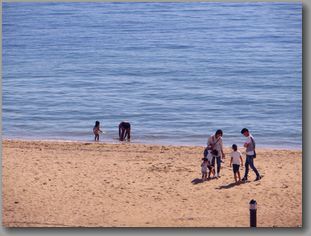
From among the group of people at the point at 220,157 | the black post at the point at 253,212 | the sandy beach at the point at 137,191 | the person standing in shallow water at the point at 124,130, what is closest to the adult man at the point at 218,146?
the group of people at the point at 220,157

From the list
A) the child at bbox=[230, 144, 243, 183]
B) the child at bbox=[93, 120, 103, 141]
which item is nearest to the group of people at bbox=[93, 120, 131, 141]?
the child at bbox=[93, 120, 103, 141]

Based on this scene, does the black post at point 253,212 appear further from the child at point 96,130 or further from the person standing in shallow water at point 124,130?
the child at point 96,130

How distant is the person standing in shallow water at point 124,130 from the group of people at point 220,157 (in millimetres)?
2601

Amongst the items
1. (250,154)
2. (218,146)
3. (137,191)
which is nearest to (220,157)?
(218,146)

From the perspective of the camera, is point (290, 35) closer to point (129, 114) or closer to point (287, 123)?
point (287, 123)

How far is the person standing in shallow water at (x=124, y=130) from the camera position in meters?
17.3

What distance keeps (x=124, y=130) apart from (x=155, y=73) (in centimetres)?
→ 123

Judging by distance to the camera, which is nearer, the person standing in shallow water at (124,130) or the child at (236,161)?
the child at (236,161)

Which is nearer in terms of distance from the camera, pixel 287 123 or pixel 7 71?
pixel 7 71

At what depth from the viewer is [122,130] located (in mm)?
17359

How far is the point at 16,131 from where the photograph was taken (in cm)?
1609

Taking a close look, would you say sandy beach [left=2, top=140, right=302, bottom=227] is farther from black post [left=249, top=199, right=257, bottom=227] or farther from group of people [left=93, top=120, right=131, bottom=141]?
group of people [left=93, top=120, right=131, bottom=141]

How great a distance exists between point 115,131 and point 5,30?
4.97 m

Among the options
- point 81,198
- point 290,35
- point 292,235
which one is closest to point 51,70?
point 81,198
